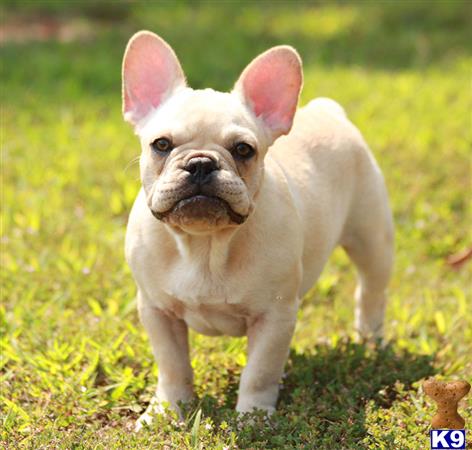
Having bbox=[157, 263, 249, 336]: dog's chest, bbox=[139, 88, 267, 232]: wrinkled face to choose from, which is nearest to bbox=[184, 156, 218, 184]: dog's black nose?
bbox=[139, 88, 267, 232]: wrinkled face

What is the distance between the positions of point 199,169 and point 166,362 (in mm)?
945

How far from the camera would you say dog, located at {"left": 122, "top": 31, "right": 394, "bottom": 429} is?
3.62m

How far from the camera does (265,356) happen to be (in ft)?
13.0

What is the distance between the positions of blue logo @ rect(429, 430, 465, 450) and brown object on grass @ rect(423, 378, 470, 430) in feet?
0.06

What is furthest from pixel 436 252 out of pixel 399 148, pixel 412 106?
pixel 412 106

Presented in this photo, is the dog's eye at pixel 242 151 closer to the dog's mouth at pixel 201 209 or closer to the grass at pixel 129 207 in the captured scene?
the dog's mouth at pixel 201 209

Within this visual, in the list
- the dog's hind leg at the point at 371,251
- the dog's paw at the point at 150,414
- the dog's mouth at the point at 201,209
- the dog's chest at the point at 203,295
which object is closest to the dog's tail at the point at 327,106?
the dog's hind leg at the point at 371,251

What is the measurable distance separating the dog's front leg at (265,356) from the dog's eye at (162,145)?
0.79m

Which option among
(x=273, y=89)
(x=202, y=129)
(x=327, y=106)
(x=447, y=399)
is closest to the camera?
(x=447, y=399)

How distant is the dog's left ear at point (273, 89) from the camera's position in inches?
159

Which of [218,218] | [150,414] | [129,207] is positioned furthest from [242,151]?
[129,207]

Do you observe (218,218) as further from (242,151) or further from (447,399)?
(447,399)

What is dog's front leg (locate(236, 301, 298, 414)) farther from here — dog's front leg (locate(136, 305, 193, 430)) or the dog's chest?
dog's front leg (locate(136, 305, 193, 430))

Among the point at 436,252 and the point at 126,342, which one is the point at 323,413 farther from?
the point at 436,252
